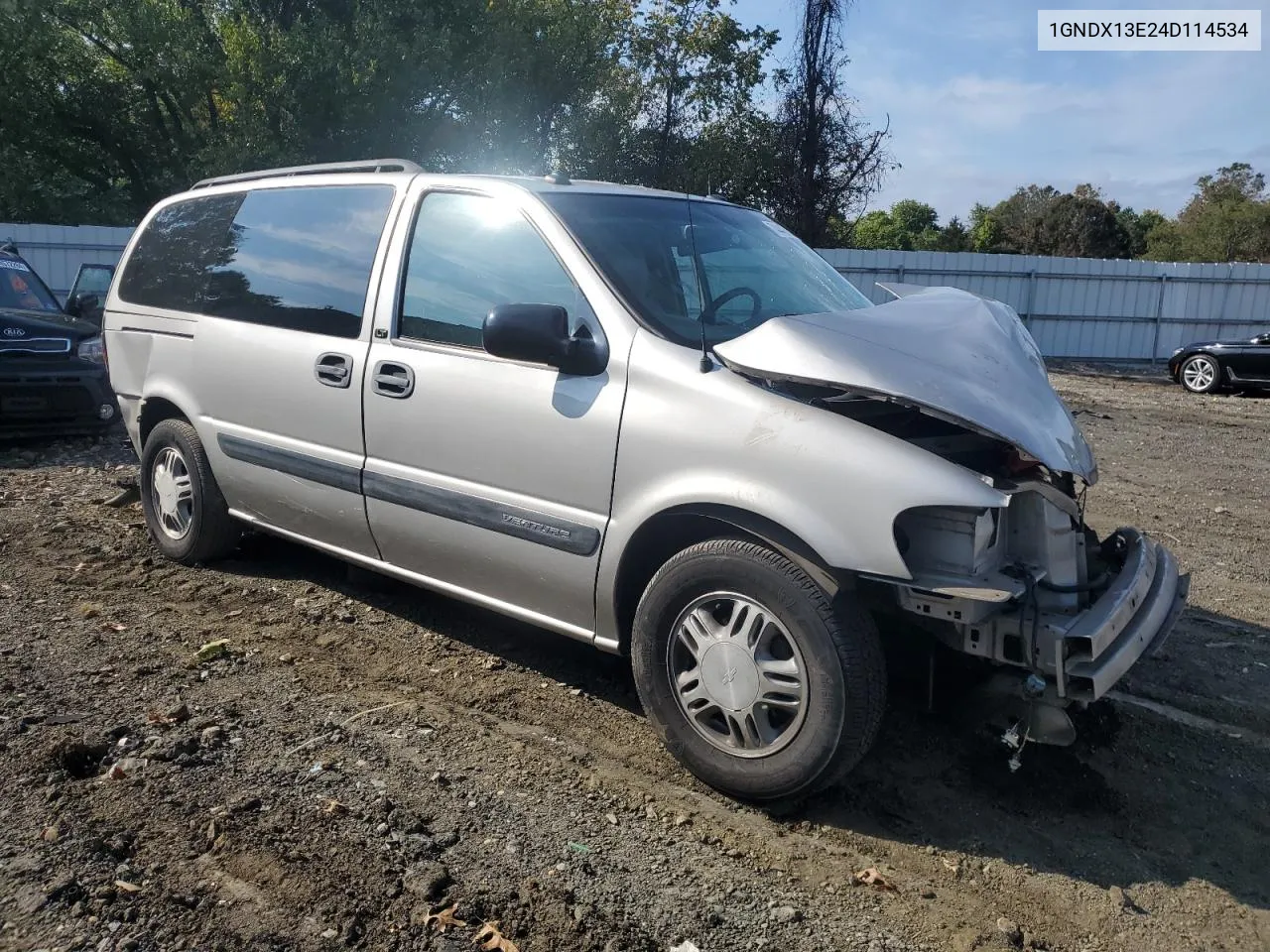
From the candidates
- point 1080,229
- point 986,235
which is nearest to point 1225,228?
point 1080,229

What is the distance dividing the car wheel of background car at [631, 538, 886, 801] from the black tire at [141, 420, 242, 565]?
2795 millimetres

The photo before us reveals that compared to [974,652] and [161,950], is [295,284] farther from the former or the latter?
[974,652]

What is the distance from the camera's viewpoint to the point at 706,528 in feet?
11.0

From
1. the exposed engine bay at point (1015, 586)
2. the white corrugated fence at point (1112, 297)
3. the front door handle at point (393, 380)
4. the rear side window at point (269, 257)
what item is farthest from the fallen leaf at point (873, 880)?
the white corrugated fence at point (1112, 297)

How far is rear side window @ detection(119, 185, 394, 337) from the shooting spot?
434 centimetres

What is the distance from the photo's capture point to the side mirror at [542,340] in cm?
335

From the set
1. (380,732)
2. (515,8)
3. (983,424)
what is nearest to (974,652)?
(983,424)

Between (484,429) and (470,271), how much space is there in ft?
2.19

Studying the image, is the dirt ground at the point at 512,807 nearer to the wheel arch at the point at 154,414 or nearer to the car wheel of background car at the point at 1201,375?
the wheel arch at the point at 154,414

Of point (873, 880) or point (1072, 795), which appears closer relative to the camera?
point (873, 880)

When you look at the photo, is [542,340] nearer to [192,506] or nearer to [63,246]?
[192,506]

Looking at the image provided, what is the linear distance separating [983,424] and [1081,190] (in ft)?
173

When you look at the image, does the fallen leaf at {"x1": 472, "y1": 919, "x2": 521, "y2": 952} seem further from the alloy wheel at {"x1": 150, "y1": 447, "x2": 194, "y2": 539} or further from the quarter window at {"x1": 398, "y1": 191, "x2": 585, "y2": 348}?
the alloy wheel at {"x1": 150, "y1": 447, "x2": 194, "y2": 539}

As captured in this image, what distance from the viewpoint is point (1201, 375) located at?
1571cm
